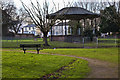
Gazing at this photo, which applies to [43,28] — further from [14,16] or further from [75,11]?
[14,16]

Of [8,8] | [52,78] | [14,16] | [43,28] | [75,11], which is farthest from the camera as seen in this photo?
[14,16]

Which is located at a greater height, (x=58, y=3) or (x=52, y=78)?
(x=58, y=3)

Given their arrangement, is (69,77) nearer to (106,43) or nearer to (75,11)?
(106,43)

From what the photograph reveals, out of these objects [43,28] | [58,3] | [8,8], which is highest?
[8,8]

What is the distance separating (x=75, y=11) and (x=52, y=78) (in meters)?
28.7

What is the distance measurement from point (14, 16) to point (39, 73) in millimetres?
56637

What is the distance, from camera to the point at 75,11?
35.2 meters

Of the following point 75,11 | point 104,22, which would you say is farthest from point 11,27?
point 75,11

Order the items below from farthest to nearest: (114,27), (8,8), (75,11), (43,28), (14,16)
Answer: (14,16), (8,8), (114,27), (75,11), (43,28)

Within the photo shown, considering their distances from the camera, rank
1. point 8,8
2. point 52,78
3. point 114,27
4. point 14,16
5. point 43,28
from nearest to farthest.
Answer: point 52,78 < point 43,28 < point 114,27 < point 8,8 < point 14,16

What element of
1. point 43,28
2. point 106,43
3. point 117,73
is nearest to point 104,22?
point 106,43

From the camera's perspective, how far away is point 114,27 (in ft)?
156

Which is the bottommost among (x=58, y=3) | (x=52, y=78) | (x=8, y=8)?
(x=52, y=78)

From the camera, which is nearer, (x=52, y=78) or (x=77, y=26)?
(x=52, y=78)
